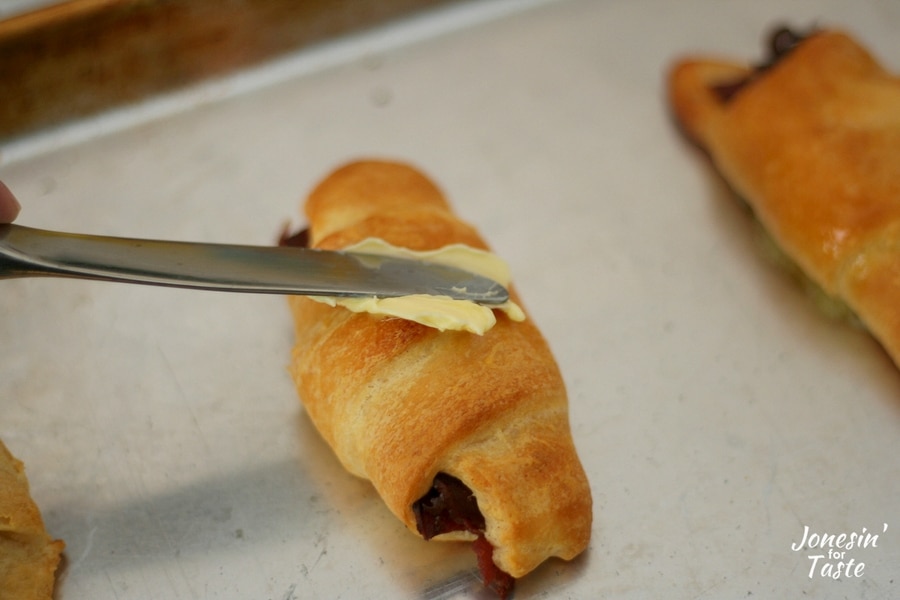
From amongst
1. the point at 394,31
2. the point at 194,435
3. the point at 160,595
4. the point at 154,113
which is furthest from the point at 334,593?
the point at 394,31

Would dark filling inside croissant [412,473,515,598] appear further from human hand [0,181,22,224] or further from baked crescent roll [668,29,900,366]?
baked crescent roll [668,29,900,366]

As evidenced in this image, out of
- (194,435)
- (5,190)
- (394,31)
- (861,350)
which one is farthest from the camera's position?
(394,31)

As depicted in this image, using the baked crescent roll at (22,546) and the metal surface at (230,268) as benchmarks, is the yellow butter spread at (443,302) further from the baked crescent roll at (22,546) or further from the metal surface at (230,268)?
the baked crescent roll at (22,546)

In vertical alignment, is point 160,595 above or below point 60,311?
below

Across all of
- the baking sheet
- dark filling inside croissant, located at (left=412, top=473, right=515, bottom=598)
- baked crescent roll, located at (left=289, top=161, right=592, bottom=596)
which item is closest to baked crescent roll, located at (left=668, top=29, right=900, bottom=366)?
the baking sheet

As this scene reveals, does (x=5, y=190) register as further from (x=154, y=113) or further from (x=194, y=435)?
(x=154, y=113)

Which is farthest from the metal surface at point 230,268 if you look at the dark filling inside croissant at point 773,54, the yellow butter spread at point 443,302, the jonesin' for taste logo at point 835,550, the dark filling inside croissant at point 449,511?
the dark filling inside croissant at point 773,54

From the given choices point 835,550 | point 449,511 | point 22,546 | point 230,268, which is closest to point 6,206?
point 230,268
